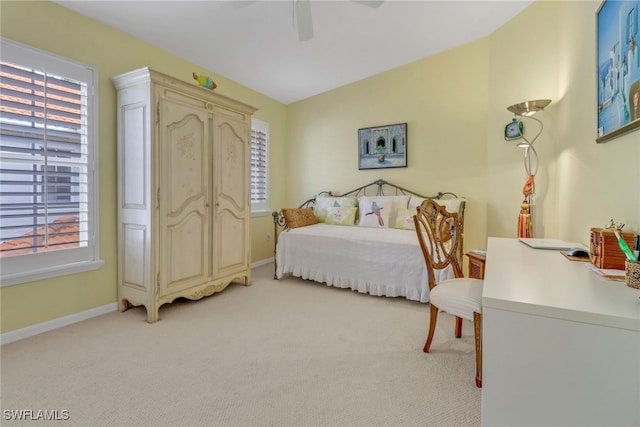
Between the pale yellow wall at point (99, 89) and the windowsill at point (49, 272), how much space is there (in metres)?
0.05

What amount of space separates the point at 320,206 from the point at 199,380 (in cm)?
286

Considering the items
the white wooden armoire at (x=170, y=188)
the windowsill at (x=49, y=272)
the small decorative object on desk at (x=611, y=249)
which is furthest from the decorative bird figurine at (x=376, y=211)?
the windowsill at (x=49, y=272)

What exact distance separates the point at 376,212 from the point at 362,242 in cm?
76

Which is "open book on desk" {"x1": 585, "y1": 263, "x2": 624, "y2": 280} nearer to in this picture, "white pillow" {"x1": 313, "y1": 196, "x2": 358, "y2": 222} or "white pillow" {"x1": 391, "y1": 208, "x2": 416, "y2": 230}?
"white pillow" {"x1": 391, "y1": 208, "x2": 416, "y2": 230}

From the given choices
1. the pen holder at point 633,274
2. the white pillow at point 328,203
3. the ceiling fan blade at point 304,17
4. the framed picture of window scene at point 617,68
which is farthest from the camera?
the white pillow at point 328,203

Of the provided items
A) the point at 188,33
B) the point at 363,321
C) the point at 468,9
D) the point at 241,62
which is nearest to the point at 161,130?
the point at 188,33

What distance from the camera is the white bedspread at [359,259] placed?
2.82 m

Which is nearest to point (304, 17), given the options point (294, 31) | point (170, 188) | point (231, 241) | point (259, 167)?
point (294, 31)

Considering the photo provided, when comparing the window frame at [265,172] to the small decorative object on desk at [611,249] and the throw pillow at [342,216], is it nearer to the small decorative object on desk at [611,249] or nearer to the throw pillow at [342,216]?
the throw pillow at [342,216]

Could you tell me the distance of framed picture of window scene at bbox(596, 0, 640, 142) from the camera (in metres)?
1.17

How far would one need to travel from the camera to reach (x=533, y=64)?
2881 millimetres

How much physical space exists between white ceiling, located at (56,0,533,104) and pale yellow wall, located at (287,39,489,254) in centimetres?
24

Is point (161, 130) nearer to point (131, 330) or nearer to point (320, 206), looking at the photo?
point (131, 330)

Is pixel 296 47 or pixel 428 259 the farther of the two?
pixel 296 47
